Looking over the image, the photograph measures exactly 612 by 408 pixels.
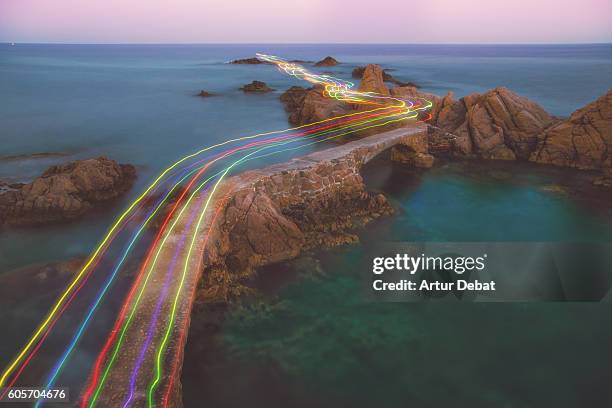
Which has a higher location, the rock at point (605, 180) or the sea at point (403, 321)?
the rock at point (605, 180)

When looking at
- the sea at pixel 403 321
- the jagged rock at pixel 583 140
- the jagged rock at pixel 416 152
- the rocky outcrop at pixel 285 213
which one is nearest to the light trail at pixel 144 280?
the rocky outcrop at pixel 285 213

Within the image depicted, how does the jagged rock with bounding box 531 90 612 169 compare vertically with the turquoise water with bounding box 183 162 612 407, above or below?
above

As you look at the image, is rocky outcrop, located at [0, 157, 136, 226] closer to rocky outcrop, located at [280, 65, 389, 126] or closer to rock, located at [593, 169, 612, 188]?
rocky outcrop, located at [280, 65, 389, 126]

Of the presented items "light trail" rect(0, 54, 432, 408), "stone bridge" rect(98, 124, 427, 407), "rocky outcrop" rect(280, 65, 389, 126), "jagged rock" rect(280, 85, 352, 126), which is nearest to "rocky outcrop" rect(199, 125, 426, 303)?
"stone bridge" rect(98, 124, 427, 407)

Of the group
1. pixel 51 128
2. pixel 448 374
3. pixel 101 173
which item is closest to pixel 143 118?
pixel 51 128

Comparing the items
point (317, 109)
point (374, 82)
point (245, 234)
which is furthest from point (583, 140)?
point (245, 234)

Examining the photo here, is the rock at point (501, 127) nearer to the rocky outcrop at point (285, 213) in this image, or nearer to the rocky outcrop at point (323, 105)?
the rocky outcrop at point (323, 105)

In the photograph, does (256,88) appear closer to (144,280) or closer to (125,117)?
(125,117)

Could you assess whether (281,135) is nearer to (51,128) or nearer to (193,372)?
(51,128)
